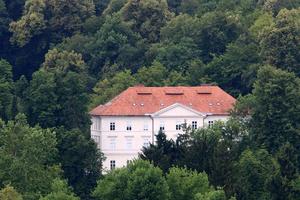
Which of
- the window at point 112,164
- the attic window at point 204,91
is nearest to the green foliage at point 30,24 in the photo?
the attic window at point 204,91

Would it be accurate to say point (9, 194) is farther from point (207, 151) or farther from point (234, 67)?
point (234, 67)

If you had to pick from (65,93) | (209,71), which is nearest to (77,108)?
(65,93)

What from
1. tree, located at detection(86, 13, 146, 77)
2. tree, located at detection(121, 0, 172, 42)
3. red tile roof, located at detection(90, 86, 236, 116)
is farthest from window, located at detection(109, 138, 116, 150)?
tree, located at detection(121, 0, 172, 42)

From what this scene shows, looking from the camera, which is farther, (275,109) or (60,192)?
(275,109)

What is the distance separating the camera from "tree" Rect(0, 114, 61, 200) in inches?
5615

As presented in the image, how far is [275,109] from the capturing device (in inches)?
6009

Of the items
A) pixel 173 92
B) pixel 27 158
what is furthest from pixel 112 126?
pixel 27 158

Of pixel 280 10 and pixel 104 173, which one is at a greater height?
pixel 280 10

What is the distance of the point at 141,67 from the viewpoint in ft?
570

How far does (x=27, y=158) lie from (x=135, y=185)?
8.00m

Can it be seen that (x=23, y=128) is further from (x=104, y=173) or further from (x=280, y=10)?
(x=280, y=10)

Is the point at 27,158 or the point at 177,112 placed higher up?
the point at 177,112

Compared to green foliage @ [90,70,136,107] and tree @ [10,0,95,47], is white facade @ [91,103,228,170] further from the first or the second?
tree @ [10,0,95,47]

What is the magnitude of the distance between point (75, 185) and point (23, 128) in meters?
4.68
